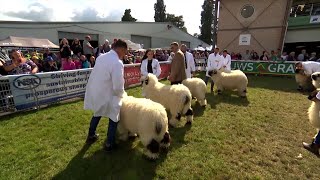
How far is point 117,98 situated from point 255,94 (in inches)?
302

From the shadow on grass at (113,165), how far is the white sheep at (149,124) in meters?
0.24

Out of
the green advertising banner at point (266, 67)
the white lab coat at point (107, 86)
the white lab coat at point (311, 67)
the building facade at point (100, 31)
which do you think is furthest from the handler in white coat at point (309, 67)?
the building facade at point (100, 31)

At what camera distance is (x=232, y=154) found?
15.0ft

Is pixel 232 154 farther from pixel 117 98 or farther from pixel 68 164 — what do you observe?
pixel 68 164

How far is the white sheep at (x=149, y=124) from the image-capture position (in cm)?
402

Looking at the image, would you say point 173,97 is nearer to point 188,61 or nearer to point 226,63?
point 188,61

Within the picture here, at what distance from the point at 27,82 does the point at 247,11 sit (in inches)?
804

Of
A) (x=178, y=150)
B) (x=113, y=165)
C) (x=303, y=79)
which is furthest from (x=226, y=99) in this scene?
(x=113, y=165)

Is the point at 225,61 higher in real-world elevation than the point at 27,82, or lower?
higher

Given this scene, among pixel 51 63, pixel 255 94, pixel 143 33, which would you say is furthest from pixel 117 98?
pixel 143 33

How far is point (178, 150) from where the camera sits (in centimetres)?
464

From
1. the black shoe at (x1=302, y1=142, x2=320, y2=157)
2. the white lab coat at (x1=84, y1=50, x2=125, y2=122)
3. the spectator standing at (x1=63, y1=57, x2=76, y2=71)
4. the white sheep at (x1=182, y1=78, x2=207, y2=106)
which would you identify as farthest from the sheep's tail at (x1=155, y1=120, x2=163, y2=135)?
the spectator standing at (x1=63, y1=57, x2=76, y2=71)

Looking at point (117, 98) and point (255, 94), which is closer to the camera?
point (117, 98)

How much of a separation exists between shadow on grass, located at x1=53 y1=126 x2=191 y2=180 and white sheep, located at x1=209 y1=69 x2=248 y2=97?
17.9 feet
